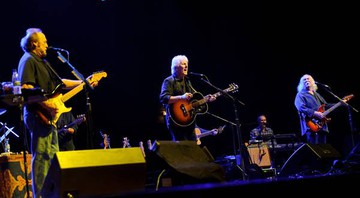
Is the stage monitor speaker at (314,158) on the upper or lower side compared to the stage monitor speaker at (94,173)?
lower

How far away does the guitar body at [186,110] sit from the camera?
6.36m

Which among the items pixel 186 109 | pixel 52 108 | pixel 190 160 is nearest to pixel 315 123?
pixel 186 109

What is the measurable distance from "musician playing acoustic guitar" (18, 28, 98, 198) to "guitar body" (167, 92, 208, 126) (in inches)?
72.4

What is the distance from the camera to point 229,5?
11.3m

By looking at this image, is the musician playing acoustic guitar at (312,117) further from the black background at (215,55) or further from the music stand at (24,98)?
the music stand at (24,98)

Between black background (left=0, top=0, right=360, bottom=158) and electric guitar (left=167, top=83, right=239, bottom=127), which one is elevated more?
black background (left=0, top=0, right=360, bottom=158)

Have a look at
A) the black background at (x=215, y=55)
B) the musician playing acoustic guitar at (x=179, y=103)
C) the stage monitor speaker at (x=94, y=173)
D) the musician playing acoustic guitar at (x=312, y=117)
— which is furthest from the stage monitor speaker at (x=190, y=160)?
the black background at (x=215, y=55)

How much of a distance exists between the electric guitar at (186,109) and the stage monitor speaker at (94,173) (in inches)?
85.4

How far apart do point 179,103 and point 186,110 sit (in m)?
0.15

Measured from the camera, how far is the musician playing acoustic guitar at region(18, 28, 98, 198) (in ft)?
15.4

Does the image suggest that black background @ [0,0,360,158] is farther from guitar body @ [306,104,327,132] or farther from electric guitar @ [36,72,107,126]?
electric guitar @ [36,72,107,126]

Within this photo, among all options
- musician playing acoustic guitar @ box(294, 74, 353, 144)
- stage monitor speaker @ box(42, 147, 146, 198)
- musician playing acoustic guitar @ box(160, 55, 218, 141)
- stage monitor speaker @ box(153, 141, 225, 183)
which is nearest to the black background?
musician playing acoustic guitar @ box(294, 74, 353, 144)

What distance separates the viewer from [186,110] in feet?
21.4

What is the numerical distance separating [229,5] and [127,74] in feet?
9.94
